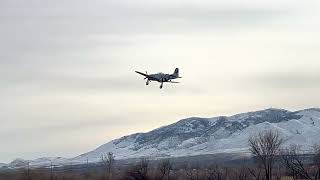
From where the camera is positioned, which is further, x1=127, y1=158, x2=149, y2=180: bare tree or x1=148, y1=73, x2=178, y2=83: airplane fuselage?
x1=127, y1=158, x2=149, y2=180: bare tree

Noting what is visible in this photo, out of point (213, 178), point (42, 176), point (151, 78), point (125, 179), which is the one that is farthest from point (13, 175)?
point (151, 78)

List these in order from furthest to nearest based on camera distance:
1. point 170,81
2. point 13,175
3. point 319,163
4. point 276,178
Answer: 1. point 13,175
2. point 276,178
3. point 319,163
4. point 170,81

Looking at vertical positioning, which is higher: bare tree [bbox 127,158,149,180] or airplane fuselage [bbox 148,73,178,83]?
airplane fuselage [bbox 148,73,178,83]

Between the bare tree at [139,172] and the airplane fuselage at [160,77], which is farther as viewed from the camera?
the bare tree at [139,172]

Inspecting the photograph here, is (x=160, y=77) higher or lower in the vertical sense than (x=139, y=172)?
higher

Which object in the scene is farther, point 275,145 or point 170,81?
point 275,145

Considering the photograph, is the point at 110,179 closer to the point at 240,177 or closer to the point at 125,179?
the point at 125,179

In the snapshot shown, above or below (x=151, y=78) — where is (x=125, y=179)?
below

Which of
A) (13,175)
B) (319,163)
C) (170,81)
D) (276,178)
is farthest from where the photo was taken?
(13,175)

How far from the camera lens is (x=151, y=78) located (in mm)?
90938

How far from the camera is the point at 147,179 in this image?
17262cm

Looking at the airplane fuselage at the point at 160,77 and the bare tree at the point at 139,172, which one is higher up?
the airplane fuselage at the point at 160,77

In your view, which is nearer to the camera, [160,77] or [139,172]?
[160,77]

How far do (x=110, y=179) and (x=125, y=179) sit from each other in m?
9.41
